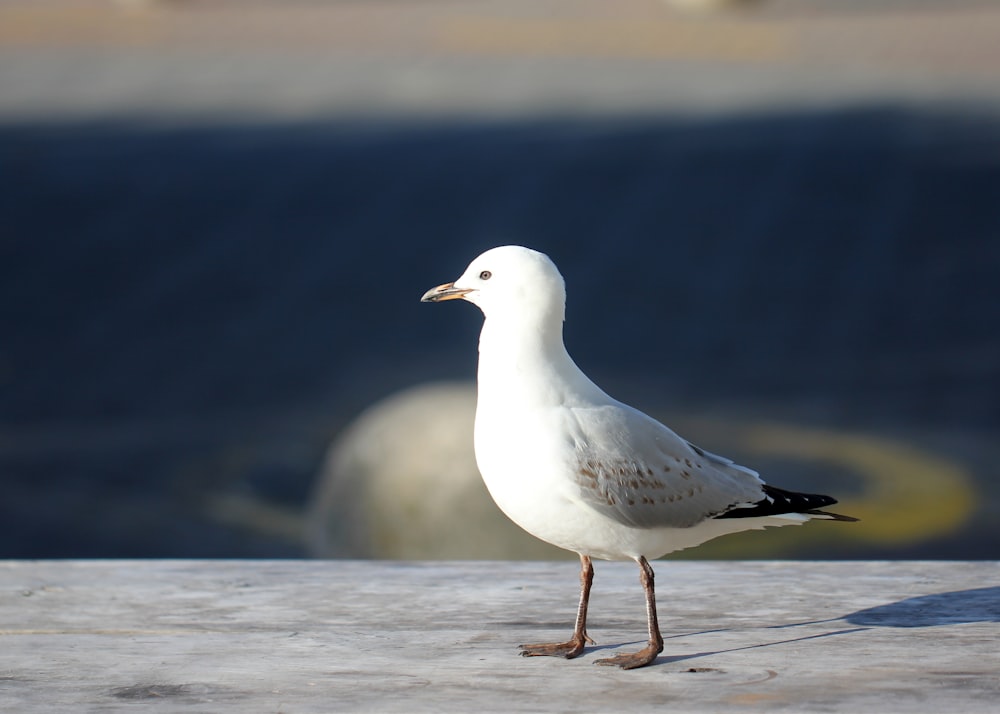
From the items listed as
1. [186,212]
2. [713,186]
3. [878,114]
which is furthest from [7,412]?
[878,114]

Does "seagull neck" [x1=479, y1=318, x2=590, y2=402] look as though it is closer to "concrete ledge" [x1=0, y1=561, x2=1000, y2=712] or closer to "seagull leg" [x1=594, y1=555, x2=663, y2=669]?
"seagull leg" [x1=594, y1=555, x2=663, y2=669]

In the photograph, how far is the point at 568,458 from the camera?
8.99 feet

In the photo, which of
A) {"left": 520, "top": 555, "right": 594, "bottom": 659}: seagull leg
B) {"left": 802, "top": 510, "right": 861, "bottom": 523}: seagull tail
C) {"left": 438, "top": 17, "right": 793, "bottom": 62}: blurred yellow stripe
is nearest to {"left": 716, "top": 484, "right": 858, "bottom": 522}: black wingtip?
{"left": 802, "top": 510, "right": 861, "bottom": 523}: seagull tail

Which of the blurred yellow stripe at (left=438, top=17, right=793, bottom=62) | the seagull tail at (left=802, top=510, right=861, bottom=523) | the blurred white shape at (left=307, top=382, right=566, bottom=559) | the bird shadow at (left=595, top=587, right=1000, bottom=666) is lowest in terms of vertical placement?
the bird shadow at (left=595, top=587, right=1000, bottom=666)

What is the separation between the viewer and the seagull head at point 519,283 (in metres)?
2.81

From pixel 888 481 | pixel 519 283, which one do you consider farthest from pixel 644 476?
pixel 888 481

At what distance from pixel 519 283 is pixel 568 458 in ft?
1.17

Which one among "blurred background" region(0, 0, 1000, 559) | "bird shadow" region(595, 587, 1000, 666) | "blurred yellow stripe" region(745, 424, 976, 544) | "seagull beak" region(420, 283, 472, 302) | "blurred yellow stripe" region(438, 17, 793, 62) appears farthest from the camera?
"blurred yellow stripe" region(438, 17, 793, 62)

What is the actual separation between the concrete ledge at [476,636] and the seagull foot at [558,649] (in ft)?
0.08

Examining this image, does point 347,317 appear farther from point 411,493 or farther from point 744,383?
point 411,493

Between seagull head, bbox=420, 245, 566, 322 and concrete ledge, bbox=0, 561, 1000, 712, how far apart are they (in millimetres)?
687

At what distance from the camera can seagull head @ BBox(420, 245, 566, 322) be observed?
2.81 m

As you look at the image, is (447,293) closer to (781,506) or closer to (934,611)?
(781,506)

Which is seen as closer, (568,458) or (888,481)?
(568,458)
